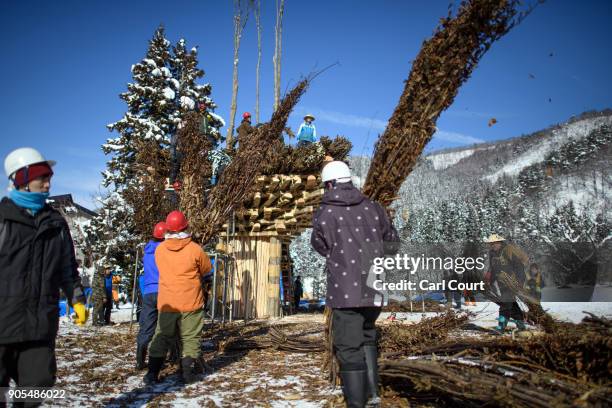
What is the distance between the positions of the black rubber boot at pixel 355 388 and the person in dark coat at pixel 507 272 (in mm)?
5126

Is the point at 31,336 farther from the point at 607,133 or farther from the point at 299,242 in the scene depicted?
the point at 607,133

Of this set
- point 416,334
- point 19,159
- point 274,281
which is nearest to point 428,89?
point 416,334

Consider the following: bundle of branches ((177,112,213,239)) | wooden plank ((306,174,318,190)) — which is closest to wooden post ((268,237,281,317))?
wooden plank ((306,174,318,190))

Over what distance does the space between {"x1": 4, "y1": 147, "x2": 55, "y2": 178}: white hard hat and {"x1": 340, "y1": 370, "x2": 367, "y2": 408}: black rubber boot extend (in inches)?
104

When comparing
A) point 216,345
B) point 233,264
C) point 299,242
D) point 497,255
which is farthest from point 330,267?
point 299,242

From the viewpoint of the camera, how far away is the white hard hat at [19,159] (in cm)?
276

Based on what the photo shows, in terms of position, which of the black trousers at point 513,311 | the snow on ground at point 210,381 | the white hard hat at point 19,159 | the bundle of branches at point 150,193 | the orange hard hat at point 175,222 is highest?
the bundle of branches at point 150,193

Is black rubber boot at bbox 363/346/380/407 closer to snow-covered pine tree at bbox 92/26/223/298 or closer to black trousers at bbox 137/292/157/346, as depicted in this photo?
black trousers at bbox 137/292/157/346

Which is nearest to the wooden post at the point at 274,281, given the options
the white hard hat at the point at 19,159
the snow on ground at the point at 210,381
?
the snow on ground at the point at 210,381

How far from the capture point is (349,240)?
325 centimetres

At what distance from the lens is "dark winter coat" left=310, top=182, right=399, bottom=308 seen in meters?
3.13

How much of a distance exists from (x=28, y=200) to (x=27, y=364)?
1.04 m

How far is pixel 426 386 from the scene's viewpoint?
3051 mm

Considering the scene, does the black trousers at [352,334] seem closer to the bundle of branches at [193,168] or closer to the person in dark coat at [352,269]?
the person in dark coat at [352,269]
